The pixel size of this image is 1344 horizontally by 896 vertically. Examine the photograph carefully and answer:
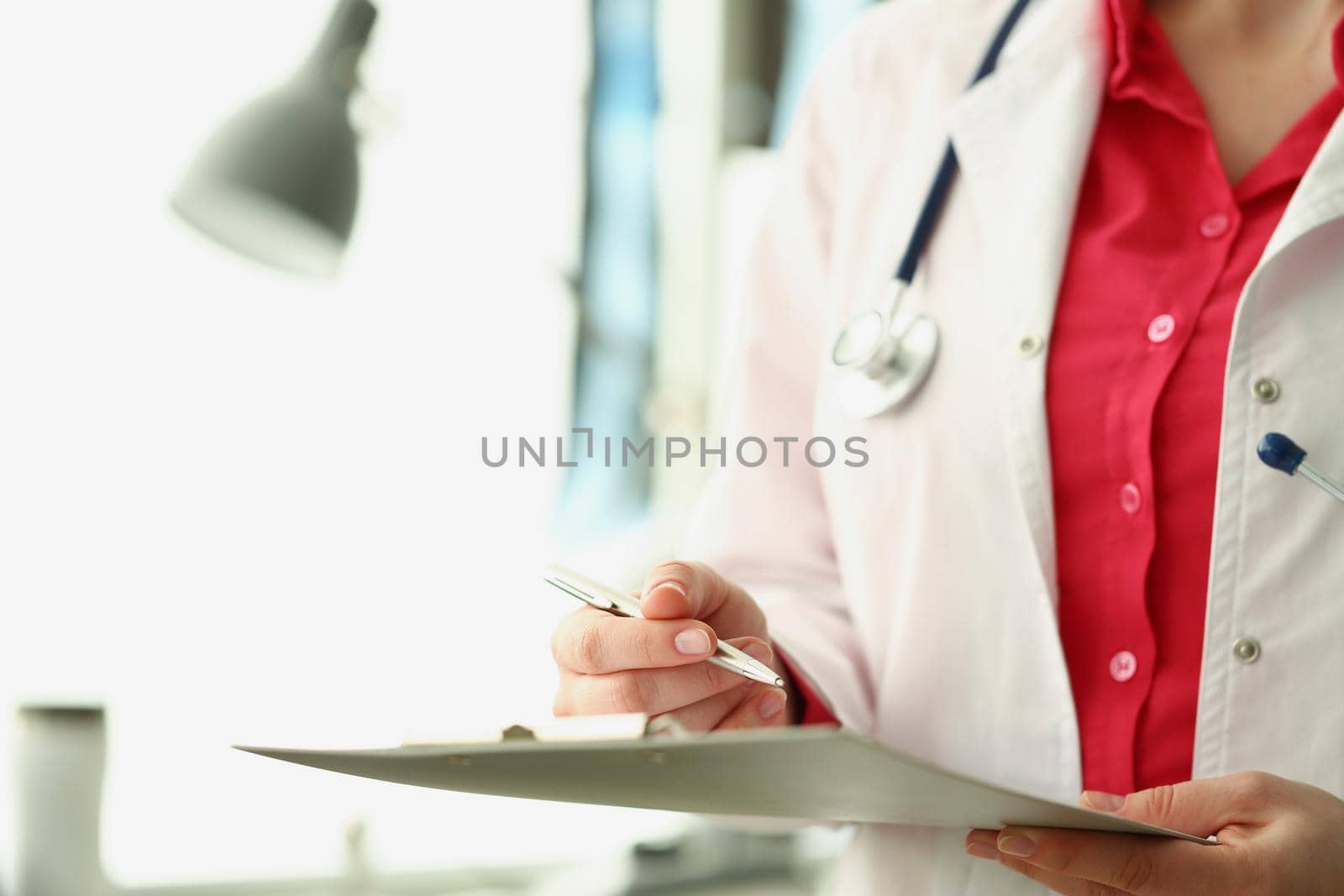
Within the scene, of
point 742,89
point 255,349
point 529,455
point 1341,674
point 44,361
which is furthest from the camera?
point 742,89

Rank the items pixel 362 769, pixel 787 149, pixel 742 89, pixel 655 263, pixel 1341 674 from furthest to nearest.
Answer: pixel 742 89
pixel 655 263
pixel 787 149
pixel 1341 674
pixel 362 769

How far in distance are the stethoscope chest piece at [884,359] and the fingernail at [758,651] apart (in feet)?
0.78

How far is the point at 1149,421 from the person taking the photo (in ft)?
→ 2.63

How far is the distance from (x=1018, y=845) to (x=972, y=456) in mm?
367

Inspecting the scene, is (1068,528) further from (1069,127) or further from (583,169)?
(583,169)

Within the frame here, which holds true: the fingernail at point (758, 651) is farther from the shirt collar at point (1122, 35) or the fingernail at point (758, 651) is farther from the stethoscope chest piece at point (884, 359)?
the shirt collar at point (1122, 35)

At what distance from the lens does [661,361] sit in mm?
2510

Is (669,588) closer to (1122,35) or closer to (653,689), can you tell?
(653,689)

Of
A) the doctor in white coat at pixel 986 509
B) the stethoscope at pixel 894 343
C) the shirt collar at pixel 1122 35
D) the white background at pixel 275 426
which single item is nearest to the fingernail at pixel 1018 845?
the doctor in white coat at pixel 986 509

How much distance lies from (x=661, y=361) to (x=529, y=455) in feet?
1.55

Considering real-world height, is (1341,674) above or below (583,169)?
below

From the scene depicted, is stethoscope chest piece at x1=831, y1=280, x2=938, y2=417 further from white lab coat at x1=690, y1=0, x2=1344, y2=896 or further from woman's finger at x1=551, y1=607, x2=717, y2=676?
woman's finger at x1=551, y1=607, x2=717, y2=676

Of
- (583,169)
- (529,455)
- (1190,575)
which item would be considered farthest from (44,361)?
(1190,575)

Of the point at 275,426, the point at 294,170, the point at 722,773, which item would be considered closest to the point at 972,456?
the point at 722,773
